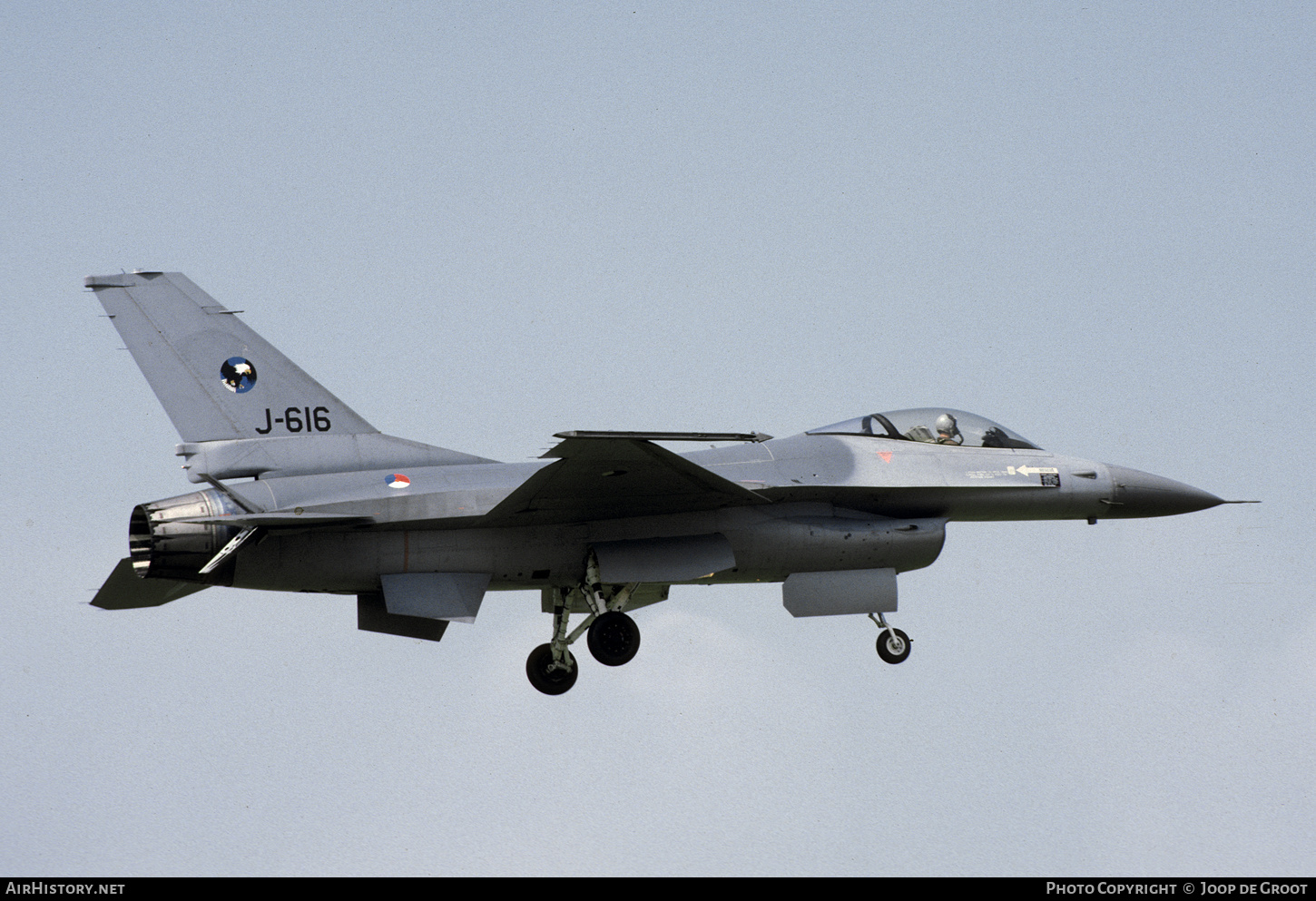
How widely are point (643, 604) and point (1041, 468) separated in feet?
16.9

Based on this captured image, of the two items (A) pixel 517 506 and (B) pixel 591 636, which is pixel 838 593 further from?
(A) pixel 517 506

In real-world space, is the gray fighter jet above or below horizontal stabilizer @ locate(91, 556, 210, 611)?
above

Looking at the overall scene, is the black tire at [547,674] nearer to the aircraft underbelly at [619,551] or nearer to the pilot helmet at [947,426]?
the aircraft underbelly at [619,551]

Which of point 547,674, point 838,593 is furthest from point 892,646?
point 547,674

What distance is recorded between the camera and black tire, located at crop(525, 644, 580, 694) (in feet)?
60.8

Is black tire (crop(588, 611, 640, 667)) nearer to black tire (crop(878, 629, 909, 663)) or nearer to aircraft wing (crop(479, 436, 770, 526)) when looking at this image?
aircraft wing (crop(479, 436, 770, 526))

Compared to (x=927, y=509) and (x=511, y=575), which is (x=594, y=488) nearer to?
(x=511, y=575)

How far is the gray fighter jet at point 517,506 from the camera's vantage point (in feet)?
53.7

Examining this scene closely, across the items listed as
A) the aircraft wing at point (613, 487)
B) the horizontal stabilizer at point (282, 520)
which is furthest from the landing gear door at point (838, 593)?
the horizontal stabilizer at point (282, 520)

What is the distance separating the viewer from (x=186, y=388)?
1727cm

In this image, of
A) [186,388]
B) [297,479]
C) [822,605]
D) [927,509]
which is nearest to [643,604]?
[822,605]

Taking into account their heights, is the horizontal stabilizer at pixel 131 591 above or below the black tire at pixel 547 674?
above

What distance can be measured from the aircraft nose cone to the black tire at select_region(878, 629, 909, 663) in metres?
3.23

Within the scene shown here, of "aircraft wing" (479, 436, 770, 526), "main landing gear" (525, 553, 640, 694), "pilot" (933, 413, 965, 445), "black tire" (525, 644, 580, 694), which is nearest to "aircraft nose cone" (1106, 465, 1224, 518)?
"pilot" (933, 413, 965, 445)
